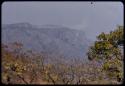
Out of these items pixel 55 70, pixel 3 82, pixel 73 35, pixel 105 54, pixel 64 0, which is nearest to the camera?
pixel 3 82

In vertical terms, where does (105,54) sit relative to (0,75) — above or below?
below

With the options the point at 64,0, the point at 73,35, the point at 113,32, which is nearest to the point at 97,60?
the point at 113,32

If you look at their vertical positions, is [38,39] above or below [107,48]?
below

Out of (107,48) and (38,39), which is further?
(38,39)

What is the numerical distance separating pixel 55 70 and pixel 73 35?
112 ft

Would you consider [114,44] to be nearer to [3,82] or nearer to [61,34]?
[3,82]

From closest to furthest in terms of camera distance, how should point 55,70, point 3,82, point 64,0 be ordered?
point 3,82
point 64,0
point 55,70

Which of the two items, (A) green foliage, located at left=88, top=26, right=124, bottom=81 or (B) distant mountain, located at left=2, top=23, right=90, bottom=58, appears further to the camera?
(A) green foliage, located at left=88, top=26, right=124, bottom=81

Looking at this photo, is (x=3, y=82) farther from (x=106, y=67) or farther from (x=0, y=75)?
(x=106, y=67)

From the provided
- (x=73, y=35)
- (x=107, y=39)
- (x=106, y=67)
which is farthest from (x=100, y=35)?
(x=73, y=35)

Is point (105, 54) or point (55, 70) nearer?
point (55, 70)

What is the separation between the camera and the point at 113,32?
13297 millimetres

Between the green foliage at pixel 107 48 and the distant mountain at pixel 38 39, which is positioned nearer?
the distant mountain at pixel 38 39

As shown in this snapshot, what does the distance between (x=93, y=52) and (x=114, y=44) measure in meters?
0.98
